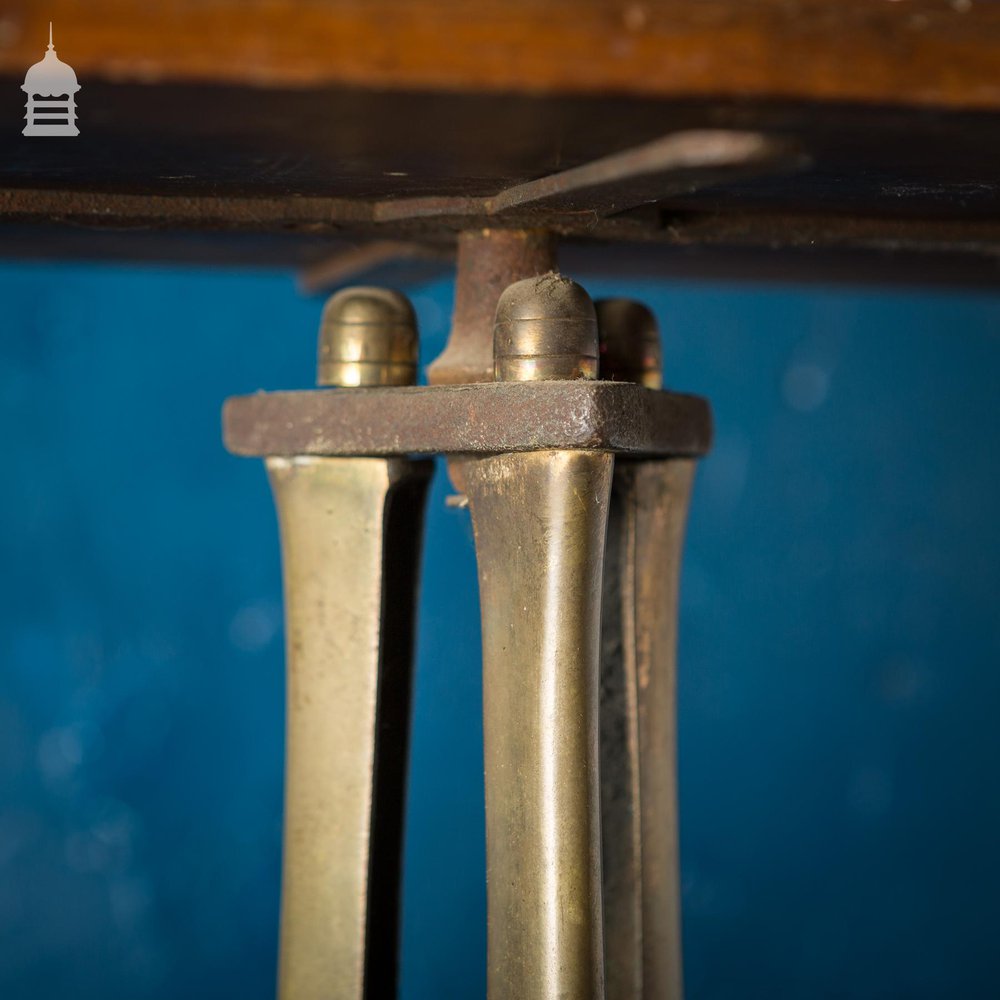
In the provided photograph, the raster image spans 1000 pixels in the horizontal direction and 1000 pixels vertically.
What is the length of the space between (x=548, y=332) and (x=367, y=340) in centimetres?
16

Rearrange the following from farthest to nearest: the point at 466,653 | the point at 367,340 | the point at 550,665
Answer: the point at 466,653, the point at 367,340, the point at 550,665

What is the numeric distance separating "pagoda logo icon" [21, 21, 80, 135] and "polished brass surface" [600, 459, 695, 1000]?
1.29 ft

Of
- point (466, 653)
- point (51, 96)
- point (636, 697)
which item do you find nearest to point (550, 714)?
point (636, 697)

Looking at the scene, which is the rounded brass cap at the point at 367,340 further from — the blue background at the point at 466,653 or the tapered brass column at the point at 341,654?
the blue background at the point at 466,653

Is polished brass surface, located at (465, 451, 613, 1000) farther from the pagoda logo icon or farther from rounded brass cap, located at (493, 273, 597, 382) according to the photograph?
the pagoda logo icon

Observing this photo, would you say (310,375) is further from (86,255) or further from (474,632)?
(86,255)

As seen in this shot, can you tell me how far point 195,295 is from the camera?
5.83 feet

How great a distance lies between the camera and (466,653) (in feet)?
5.94

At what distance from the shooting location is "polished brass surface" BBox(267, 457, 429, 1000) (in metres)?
0.90

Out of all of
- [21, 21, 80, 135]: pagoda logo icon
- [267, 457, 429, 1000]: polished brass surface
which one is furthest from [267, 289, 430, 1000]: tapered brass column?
[21, 21, 80, 135]: pagoda logo icon

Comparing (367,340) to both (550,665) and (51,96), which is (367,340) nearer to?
(550,665)

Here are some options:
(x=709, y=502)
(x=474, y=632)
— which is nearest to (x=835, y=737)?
(x=709, y=502)

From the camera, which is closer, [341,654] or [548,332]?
[548,332]

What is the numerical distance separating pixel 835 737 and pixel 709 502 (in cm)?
32
